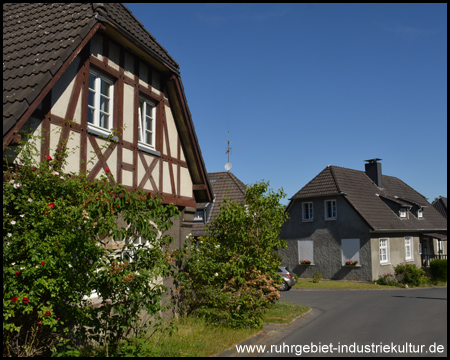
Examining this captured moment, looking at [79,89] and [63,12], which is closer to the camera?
[79,89]

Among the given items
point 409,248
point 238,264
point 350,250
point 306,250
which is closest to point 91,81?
point 238,264

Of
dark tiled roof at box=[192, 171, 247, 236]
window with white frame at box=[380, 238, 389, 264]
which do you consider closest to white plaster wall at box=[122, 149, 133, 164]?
dark tiled roof at box=[192, 171, 247, 236]

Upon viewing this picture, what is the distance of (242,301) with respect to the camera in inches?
429

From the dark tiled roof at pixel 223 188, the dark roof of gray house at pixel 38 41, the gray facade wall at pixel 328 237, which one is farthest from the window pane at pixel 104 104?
the gray facade wall at pixel 328 237

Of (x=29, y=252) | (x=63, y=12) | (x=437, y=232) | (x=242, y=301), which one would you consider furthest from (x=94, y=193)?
(x=437, y=232)

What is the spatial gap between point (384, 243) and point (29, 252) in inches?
1066

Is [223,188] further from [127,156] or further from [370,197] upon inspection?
[127,156]

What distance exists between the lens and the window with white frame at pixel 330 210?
99.3 feet

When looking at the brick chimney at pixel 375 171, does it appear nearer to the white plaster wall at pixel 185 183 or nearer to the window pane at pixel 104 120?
the white plaster wall at pixel 185 183

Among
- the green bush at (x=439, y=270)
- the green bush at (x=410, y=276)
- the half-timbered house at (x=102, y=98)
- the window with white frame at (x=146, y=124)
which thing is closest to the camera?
the half-timbered house at (x=102, y=98)

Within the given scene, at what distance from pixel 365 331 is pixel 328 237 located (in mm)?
18748

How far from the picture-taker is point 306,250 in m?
31.5

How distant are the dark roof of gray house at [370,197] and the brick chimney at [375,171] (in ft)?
1.34

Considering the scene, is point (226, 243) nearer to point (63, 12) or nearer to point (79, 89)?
point (79, 89)
